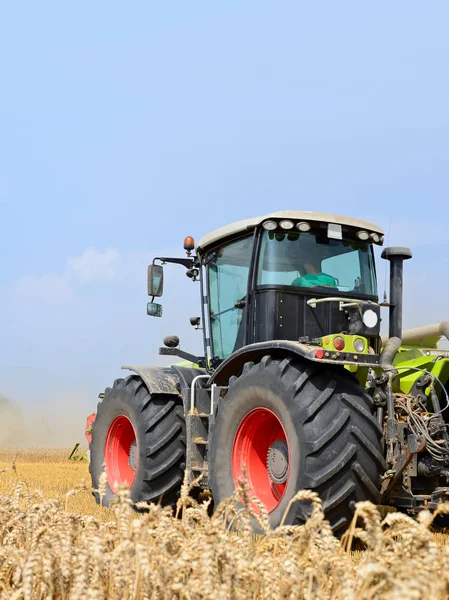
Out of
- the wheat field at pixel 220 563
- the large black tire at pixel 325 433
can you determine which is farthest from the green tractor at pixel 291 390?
the wheat field at pixel 220 563

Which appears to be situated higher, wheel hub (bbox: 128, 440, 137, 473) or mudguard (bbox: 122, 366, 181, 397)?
mudguard (bbox: 122, 366, 181, 397)

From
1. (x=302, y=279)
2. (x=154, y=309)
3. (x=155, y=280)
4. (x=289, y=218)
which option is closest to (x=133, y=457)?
(x=154, y=309)

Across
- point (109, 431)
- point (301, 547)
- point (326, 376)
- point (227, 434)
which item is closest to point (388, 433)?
point (326, 376)

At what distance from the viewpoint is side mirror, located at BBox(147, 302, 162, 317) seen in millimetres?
7520

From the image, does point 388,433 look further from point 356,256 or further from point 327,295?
point 356,256

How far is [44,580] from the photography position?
2506 millimetres

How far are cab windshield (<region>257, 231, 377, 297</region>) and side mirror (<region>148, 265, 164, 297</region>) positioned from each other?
4.56ft

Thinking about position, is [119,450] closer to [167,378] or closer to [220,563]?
[167,378]

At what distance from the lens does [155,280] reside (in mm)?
7324

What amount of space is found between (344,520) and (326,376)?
38.9 inches

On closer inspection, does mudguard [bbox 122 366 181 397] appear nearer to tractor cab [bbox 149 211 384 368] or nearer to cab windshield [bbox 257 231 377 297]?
tractor cab [bbox 149 211 384 368]

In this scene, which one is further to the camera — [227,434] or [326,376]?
[227,434]

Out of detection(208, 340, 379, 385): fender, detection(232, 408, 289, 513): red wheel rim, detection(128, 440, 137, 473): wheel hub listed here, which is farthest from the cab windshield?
detection(128, 440, 137, 473): wheel hub

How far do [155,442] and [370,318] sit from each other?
238cm
